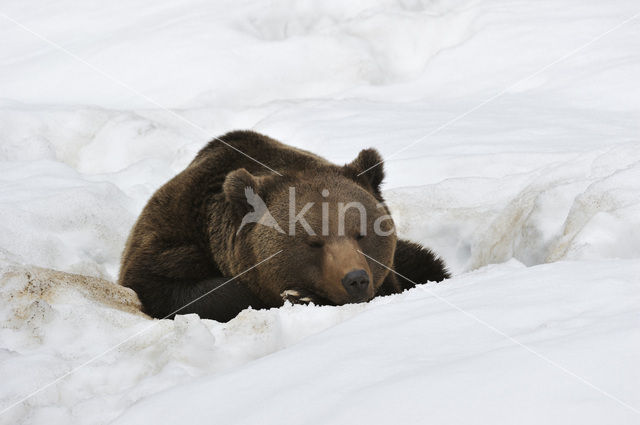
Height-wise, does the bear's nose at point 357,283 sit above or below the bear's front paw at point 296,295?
above

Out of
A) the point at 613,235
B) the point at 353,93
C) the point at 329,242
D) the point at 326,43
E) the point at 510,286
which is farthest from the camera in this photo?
the point at 326,43

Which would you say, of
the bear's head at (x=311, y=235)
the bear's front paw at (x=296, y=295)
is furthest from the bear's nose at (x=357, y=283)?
the bear's front paw at (x=296, y=295)

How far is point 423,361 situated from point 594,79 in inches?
271

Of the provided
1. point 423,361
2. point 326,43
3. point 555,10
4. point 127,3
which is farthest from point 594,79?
point 127,3

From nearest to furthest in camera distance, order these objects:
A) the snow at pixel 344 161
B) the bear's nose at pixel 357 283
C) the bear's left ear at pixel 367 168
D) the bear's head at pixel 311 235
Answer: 1. the snow at pixel 344 161
2. the bear's nose at pixel 357 283
3. the bear's head at pixel 311 235
4. the bear's left ear at pixel 367 168

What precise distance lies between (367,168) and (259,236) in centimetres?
79

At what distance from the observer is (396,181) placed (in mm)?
6117

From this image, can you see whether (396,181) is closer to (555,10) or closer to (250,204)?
(250,204)

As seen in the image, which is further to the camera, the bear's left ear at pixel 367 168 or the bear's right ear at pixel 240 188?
the bear's left ear at pixel 367 168

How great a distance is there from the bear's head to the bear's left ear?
13 cm

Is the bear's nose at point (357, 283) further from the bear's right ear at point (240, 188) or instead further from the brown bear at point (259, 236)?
the bear's right ear at point (240, 188)

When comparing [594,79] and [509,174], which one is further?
[594,79]

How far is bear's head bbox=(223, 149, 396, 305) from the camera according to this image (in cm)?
370

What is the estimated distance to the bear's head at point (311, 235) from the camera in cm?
370
